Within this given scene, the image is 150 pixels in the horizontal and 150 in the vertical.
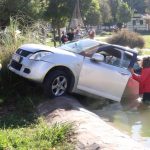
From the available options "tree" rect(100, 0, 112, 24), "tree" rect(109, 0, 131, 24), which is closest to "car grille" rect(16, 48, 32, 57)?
"tree" rect(100, 0, 112, 24)

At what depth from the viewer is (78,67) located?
10.8 m

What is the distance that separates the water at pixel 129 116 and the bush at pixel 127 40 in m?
21.8

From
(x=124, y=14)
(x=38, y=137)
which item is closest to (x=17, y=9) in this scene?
(x=38, y=137)

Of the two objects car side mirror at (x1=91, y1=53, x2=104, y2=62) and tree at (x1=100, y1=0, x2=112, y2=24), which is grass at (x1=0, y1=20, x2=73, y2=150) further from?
tree at (x1=100, y1=0, x2=112, y2=24)

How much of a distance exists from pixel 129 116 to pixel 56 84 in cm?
209

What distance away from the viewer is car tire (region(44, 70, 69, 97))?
10.4 meters

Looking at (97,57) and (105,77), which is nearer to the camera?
(97,57)

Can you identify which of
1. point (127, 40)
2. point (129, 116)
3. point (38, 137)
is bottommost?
point (127, 40)

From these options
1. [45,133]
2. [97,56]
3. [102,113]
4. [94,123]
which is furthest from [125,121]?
[45,133]

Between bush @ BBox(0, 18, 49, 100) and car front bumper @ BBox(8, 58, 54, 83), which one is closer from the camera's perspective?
car front bumper @ BBox(8, 58, 54, 83)

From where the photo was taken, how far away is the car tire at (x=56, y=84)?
34.2 ft

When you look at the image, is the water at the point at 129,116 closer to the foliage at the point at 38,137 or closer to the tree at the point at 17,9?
the foliage at the point at 38,137

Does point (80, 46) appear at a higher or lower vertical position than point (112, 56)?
higher

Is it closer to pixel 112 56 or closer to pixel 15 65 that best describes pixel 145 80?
pixel 112 56
